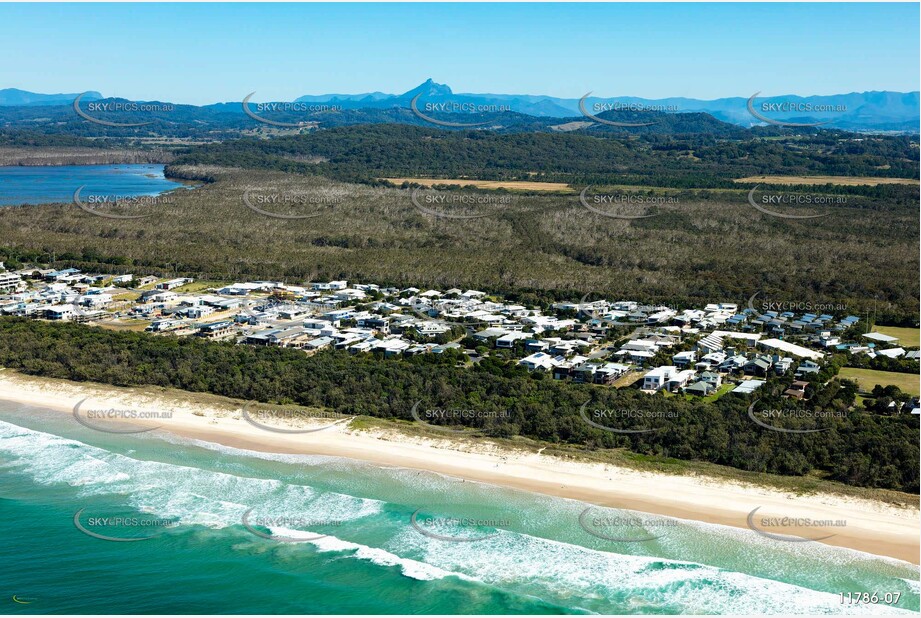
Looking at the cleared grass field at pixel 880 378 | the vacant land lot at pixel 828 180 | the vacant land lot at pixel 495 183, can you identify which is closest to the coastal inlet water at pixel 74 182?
the vacant land lot at pixel 495 183

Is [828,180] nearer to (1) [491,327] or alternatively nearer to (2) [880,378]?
(2) [880,378]

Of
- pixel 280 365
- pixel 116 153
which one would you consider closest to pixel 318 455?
pixel 280 365

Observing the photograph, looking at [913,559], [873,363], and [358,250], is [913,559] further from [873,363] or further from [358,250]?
[358,250]

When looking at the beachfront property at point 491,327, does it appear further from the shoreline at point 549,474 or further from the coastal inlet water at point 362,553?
the coastal inlet water at point 362,553

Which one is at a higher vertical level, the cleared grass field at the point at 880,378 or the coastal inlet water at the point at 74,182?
the coastal inlet water at the point at 74,182

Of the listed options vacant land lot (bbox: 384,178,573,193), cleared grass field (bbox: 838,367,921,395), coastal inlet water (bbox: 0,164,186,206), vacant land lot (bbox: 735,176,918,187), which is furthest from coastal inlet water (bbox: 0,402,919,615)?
vacant land lot (bbox: 735,176,918,187)

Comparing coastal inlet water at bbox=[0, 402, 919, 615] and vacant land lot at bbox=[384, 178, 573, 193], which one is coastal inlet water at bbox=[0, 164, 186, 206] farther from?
coastal inlet water at bbox=[0, 402, 919, 615]
